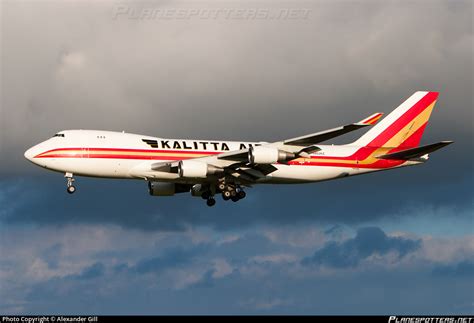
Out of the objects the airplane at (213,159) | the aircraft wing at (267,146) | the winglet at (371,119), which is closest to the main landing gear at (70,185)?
the airplane at (213,159)

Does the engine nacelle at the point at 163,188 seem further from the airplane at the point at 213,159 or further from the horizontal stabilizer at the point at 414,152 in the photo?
the horizontal stabilizer at the point at 414,152

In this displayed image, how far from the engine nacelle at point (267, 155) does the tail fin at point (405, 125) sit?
10.9 m

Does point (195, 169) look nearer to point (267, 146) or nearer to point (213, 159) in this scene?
point (213, 159)

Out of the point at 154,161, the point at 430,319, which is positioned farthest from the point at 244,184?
the point at 430,319

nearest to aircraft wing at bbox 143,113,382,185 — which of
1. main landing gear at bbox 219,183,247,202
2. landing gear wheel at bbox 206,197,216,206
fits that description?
main landing gear at bbox 219,183,247,202

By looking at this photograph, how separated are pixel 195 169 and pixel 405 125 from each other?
797 inches

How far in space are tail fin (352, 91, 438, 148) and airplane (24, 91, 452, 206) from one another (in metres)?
0.48

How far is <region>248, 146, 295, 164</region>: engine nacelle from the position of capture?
185 feet

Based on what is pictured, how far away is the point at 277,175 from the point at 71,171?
1580cm

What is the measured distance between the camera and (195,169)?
56.8m

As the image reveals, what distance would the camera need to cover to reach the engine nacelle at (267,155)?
185ft

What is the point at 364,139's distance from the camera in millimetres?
65875

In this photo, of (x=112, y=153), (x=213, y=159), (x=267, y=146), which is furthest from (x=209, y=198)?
(x=112, y=153)

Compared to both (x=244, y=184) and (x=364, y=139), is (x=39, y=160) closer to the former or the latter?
(x=244, y=184)
